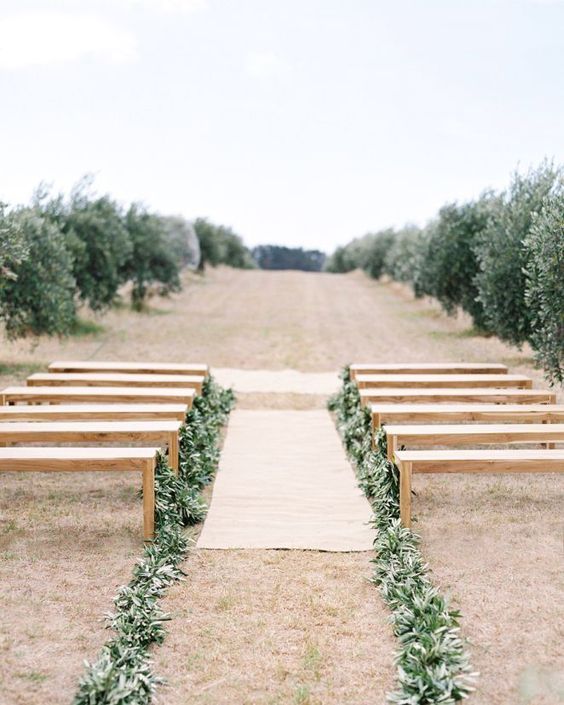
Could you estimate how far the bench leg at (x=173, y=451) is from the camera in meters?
7.70

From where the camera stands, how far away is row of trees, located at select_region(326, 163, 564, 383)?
10.6m

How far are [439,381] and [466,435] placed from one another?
365 cm

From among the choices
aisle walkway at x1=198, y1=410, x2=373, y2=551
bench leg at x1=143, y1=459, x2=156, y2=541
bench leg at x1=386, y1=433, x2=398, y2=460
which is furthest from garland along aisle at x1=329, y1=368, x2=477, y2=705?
bench leg at x1=143, y1=459, x2=156, y2=541

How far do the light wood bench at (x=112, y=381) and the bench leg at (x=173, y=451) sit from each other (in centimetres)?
325

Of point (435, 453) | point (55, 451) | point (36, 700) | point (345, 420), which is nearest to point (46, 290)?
point (345, 420)

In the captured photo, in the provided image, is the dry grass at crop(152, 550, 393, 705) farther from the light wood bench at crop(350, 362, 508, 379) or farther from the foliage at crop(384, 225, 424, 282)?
the foliage at crop(384, 225, 424, 282)

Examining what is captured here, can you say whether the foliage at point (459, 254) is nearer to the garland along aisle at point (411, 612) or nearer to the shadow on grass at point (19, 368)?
the shadow on grass at point (19, 368)

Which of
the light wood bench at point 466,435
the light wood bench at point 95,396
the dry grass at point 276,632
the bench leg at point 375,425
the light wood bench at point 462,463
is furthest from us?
the light wood bench at point 95,396

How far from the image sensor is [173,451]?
773 cm

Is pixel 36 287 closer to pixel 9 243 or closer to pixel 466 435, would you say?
pixel 9 243

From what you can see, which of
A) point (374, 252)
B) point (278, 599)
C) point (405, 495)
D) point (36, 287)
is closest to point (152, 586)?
point (278, 599)

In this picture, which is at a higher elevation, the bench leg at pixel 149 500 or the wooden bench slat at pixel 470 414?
the wooden bench slat at pixel 470 414

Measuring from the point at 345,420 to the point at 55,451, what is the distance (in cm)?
516

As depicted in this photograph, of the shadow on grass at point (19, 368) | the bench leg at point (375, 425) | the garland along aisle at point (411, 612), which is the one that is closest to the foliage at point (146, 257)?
the shadow on grass at point (19, 368)
